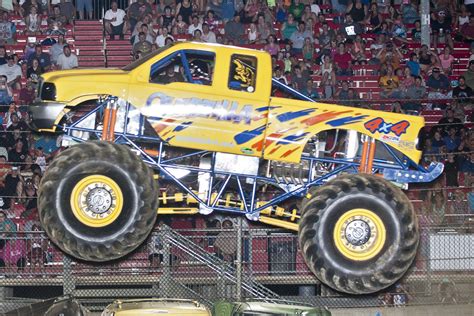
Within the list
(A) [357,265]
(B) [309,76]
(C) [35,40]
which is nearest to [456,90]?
(B) [309,76]

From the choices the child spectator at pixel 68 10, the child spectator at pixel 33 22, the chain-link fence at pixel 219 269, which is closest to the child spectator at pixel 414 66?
the chain-link fence at pixel 219 269

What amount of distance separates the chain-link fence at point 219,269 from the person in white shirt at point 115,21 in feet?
26.9

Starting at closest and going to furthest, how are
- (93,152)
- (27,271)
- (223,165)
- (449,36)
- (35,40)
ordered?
(93,152) < (223,165) < (27,271) < (35,40) < (449,36)

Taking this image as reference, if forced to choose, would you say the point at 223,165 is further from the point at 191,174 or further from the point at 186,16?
the point at 186,16

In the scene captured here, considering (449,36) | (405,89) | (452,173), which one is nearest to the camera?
(452,173)

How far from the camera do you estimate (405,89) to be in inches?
931

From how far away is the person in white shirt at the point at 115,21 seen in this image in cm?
2594

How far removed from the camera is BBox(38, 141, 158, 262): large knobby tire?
503 inches

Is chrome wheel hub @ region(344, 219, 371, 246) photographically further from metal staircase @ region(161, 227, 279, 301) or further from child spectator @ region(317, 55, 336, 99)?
child spectator @ region(317, 55, 336, 99)

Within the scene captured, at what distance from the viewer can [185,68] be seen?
13688mm

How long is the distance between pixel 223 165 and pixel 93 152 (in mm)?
1919

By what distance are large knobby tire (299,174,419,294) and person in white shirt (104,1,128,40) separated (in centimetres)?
1351

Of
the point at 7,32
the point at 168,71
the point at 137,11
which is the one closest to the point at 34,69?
the point at 7,32

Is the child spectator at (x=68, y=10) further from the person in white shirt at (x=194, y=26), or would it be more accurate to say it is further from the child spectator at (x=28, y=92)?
the child spectator at (x=28, y=92)
